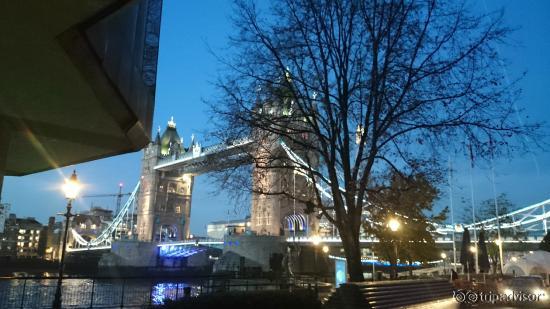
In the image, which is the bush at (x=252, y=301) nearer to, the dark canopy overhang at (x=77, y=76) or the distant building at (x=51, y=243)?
the dark canopy overhang at (x=77, y=76)

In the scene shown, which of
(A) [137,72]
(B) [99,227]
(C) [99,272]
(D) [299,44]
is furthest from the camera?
(B) [99,227]

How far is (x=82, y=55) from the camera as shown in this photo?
20.0ft

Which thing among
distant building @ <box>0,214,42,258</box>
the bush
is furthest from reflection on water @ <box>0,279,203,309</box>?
distant building @ <box>0,214,42,258</box>

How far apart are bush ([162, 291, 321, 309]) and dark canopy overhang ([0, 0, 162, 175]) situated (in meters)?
4.14

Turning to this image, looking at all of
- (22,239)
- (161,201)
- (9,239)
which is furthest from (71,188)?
(9,239)

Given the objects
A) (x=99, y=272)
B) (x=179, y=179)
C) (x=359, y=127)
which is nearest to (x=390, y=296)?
(x=359, y=127)

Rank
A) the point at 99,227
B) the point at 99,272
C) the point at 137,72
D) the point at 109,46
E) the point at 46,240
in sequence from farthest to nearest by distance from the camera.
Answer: the point at 99,227, the point at 46,240, the point at 99,272, the point at 137,72, the point at 109,46

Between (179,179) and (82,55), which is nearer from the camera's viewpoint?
(82,55)

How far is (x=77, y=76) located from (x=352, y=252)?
33.9 ft

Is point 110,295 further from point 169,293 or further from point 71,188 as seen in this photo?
point 71,188

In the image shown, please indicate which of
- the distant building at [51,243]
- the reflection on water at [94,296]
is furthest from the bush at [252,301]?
the distant building at [51,243]

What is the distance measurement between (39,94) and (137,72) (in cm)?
183

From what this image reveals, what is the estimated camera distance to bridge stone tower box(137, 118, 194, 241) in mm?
118375

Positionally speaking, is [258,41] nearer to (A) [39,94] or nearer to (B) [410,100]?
(B) [410,100]
